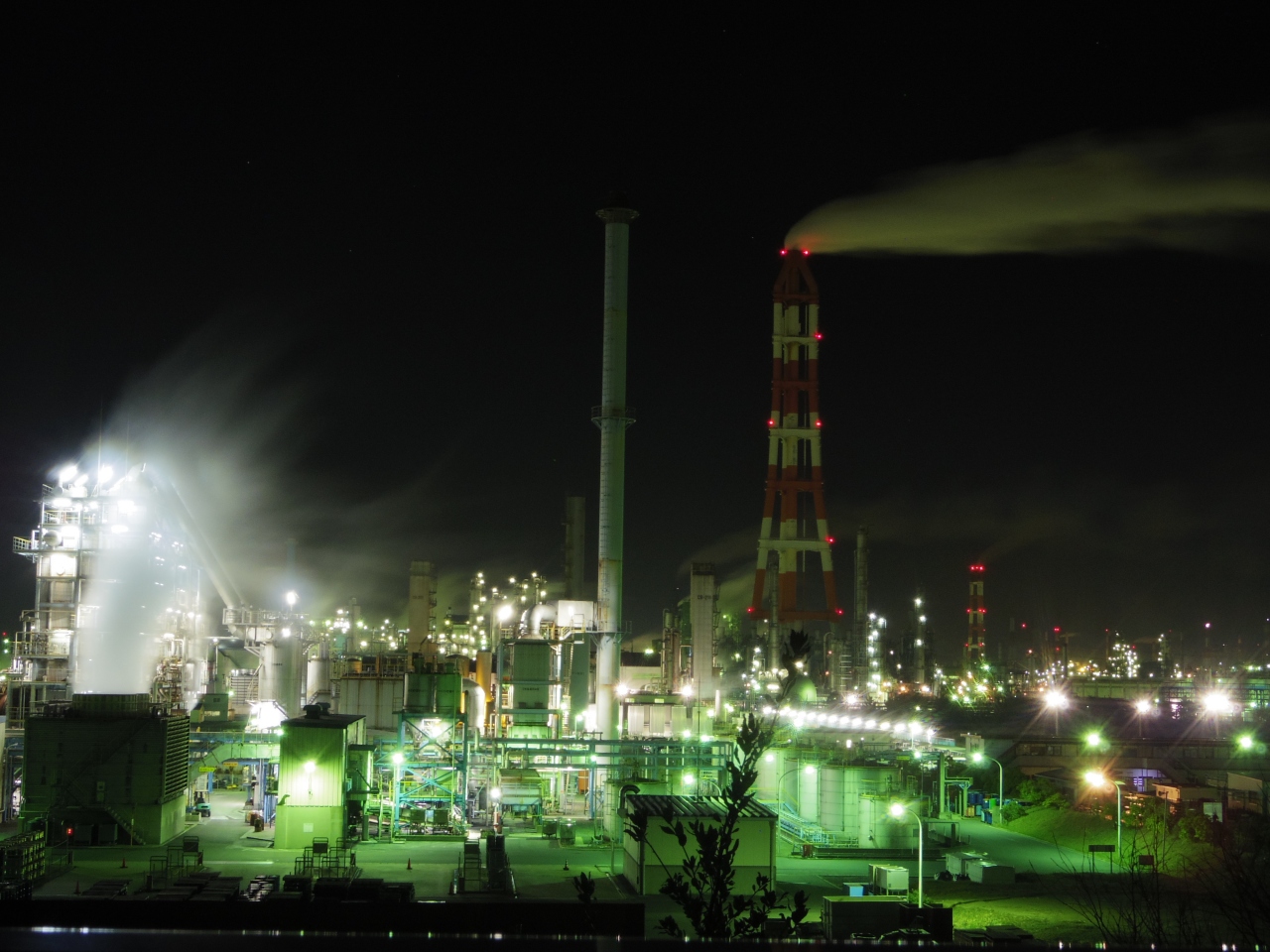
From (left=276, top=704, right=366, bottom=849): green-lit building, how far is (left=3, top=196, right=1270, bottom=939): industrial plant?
0.05 metres

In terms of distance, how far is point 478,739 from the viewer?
1266 inches

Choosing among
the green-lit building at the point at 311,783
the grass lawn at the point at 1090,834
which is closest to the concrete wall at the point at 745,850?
the green-lit building at the point at 311,783

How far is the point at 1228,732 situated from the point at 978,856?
28.7 m

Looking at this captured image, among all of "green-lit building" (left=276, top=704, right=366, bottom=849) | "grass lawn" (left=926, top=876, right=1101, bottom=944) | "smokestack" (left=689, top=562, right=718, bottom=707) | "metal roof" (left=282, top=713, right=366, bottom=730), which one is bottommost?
"grass lawn" (left=926, top=876, right=1101, bottom=944)

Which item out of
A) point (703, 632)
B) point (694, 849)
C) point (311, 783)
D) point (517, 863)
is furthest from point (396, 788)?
point (703, 632)

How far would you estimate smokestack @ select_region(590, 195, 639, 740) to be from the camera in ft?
141

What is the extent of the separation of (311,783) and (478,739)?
5.37 meters

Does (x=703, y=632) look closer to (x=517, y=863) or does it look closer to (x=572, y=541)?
(x=572, y=541)

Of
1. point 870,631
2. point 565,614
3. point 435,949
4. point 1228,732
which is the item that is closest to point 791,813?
point 565,614

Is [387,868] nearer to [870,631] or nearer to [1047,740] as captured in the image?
[1047,740]

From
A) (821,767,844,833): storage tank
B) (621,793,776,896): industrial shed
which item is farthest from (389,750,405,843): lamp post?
(821,767,844,833): storage tank

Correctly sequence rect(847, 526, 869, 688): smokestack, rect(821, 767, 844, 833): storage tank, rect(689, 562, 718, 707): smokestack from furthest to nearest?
1. rect(847, 526, 869, 688): smokestack
2. rect(689, 562, 718, 707): smokestack
3. rect(821, 767, 844, 833): storage tank

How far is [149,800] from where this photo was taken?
95.5 ft

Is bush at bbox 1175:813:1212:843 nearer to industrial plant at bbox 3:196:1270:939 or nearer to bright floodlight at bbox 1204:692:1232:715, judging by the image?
industrial plant at bbox 3:196:1270:939
